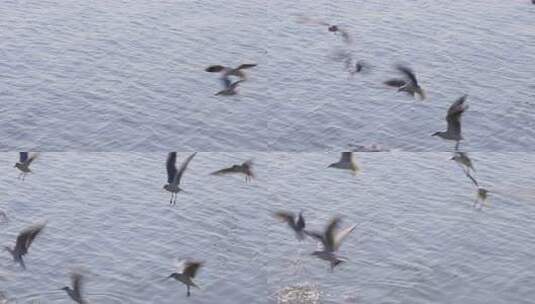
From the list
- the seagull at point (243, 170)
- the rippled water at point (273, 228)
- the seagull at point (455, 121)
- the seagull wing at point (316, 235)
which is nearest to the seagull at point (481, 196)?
the rippled water at point (273, 228)

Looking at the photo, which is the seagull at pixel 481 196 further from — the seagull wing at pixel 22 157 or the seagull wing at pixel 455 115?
the seagull wing at pixel 22 157

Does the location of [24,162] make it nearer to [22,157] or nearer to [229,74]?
[22,157]

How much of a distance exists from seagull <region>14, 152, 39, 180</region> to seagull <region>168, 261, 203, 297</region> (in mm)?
597

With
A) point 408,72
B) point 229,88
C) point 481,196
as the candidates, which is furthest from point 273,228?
point 408,72

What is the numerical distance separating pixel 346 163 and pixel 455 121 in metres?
0.37

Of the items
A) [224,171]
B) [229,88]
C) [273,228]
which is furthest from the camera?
[229,88]

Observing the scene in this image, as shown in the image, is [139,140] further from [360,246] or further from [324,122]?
[360,246]

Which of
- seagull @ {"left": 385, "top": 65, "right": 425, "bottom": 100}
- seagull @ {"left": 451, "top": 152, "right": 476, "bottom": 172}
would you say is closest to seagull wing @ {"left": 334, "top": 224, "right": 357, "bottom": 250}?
seagull @ {"left": 451, "top": 152, "right": 476, "bottom": 172}

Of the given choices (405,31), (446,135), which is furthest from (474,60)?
(446,135)

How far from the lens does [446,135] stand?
10.3ft

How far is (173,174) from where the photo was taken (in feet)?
9.48

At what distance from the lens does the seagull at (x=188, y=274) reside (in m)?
2.43

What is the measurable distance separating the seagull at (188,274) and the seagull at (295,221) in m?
0.26

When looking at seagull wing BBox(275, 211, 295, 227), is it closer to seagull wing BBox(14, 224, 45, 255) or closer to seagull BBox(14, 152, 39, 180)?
seagull wing BBox(14, 224, 45, 255)
